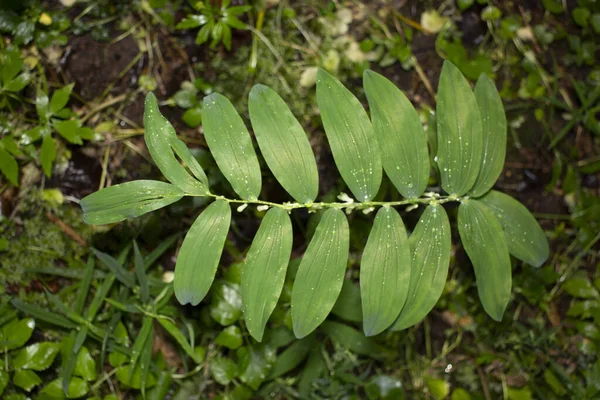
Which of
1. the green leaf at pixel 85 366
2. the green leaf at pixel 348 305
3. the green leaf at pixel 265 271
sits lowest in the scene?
the green leaf at pixel 348 305

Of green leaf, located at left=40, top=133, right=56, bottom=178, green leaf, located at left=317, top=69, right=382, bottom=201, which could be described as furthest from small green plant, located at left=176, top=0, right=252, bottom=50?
green leaf, located at left=317, top=69, right=382, bottom=201

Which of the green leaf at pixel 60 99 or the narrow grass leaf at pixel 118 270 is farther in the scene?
the green leaf at pixel 60 99

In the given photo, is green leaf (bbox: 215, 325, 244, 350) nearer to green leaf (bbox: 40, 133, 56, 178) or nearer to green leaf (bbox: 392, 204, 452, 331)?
green leaf (bbox: 392, 204, 452, 331)

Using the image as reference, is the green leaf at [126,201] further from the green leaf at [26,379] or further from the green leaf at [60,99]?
the green leaf at [26,379]

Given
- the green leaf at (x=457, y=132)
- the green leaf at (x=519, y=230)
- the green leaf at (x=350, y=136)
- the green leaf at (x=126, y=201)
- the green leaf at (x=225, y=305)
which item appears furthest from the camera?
the green leaf at (x=225, y=305)

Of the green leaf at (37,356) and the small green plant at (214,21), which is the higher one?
the small green plant at (214,21)

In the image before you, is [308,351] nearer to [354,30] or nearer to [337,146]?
[337,146]

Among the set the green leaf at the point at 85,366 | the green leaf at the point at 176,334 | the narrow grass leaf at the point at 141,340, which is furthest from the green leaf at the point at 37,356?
the green leaf at the point at 176,334

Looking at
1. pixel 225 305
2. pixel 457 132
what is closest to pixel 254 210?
pixel 225 305

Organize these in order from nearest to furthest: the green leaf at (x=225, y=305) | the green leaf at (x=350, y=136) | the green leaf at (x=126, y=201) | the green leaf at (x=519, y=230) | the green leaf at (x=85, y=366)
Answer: the green leaf at (x=126, y=201)
the green leaf at (x=350, y=136)
the green leaf at (x=519, y=230)
the green leaf at (x=85, y=366)
the green leaf at (x=225, y=305)
